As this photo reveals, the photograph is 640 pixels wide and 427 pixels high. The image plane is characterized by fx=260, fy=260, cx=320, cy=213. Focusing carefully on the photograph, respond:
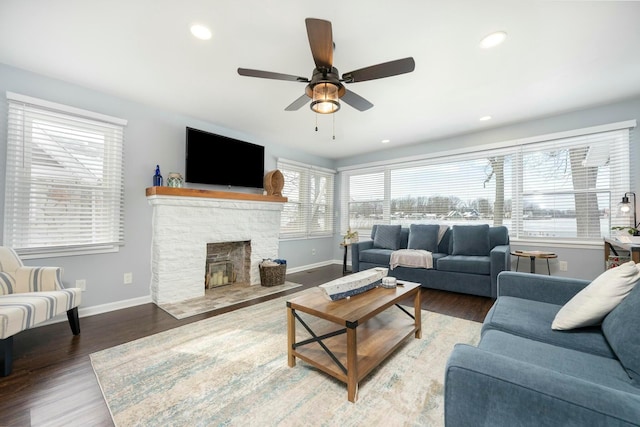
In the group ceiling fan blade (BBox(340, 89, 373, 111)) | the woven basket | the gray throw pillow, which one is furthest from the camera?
the gray throw pillow

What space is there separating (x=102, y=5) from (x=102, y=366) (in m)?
2.47

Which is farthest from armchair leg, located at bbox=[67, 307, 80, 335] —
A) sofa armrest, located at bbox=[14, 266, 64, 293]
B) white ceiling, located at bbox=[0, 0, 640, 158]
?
white ceiling, located at bbox=[0, 0, 640, 158]

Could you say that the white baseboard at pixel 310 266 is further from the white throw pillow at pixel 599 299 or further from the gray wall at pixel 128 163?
the white throw pillow at pixel 599 299

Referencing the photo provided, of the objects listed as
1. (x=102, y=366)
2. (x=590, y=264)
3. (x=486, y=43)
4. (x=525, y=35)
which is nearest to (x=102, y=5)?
(x=102, y=366)

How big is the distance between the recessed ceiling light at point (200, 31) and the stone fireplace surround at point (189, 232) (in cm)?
180

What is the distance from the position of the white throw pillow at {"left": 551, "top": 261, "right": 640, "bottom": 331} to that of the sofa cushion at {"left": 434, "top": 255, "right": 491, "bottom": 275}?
2.08 m

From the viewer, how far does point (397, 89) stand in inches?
110

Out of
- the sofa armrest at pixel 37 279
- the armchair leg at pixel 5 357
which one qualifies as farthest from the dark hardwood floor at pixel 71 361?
the sofa armrest at pixel 37 279

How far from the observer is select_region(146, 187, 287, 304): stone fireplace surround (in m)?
3.18

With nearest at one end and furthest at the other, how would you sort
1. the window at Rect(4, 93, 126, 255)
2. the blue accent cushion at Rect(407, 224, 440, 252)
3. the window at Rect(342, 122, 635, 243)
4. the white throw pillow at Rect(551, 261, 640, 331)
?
the white throw pillow at Rect(551, 261, 640, 331) < the window at Rect(4, 93, 126, 255) < the window at Rect(342, 122, 635, 243) < the blue accent cushion at Rect(407, 224, 440, 252)

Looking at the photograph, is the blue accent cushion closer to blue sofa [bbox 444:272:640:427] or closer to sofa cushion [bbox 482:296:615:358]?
sofa cushion [bbox 482:296:615:358]

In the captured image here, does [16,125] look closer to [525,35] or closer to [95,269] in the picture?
[95,269]

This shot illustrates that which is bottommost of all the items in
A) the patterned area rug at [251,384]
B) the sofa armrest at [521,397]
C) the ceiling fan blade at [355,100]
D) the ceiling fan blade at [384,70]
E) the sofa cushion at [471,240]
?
the patterned area rug at [251,384]

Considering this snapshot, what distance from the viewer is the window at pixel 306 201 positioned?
16.5 ft
